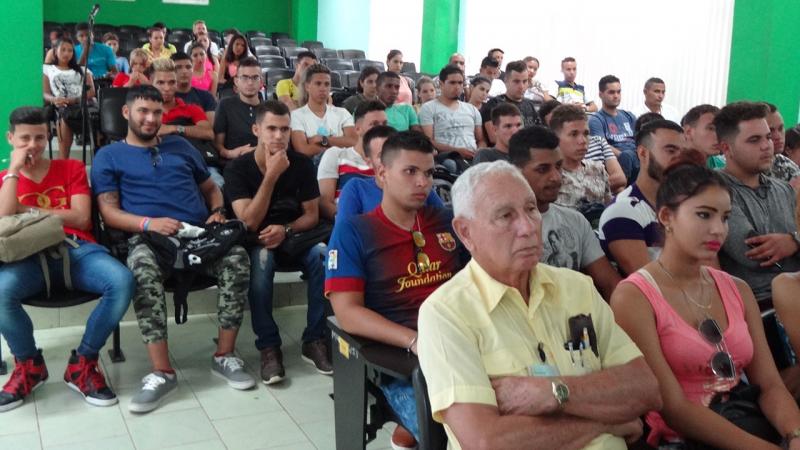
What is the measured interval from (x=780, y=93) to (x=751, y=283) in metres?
4.08

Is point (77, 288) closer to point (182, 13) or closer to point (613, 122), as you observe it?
point (613, 122)

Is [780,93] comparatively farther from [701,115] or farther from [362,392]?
[362,392]

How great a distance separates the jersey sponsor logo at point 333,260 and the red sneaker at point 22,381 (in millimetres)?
1467

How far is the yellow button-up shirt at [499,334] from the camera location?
4.94ft

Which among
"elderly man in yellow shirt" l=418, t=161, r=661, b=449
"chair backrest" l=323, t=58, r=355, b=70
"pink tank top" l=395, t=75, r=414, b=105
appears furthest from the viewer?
"chair backrest" l=323, t=58, r=355, b=70

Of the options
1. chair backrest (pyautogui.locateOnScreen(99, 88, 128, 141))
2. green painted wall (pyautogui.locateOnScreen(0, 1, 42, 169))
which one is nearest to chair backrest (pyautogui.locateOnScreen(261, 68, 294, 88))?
green painted wall (pyautogui.locateOnScreen(0, 1, 42, 169))

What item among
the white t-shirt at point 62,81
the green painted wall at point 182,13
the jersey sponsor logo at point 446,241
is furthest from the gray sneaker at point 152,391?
the green painted wall at point 182,13

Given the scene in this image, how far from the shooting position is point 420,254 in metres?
2.41

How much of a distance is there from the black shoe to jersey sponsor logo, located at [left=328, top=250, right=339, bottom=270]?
3.92 ft

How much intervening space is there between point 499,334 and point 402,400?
0.54 metres

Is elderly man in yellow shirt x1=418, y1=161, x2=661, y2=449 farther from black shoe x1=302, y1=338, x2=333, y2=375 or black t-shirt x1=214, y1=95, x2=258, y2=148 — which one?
A: black t-shirt x1=214, y1=95, x2=258, y2=148

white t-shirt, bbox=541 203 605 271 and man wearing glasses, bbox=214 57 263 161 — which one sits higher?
man wearing glasses, bbox=214 57 263 161

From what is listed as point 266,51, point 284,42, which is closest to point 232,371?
point 266,51

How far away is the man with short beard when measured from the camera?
2.62 metres
